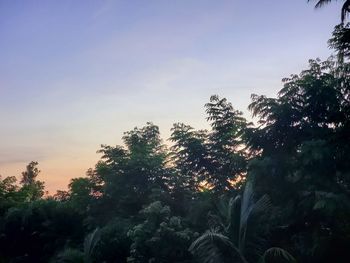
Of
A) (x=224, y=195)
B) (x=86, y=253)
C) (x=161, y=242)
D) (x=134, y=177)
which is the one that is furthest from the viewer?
(x=134, y=177)

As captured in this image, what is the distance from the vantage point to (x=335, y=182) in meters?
14.1

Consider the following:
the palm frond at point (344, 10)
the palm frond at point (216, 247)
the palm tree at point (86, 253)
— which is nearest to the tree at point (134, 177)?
the palm tree at point (86, 253)

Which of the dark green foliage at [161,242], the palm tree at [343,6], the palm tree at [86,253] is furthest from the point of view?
Result: the palm tree at [86,253]

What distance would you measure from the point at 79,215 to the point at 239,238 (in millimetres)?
15921

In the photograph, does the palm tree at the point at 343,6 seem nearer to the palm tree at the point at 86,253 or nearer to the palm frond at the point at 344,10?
the palm frond at the point at 344,10

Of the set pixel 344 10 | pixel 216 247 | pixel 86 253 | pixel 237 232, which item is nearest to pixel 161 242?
pixel 86 253

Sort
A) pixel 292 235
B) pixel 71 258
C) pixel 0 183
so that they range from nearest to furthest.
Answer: pixel 292 235 → pixel 71 258 → pixel 0 183

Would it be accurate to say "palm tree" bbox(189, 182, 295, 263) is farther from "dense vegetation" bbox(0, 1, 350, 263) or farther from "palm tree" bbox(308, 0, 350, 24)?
"palm tree" bbox(308, 0, 350, 24)

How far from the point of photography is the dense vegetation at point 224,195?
12219 millimetres

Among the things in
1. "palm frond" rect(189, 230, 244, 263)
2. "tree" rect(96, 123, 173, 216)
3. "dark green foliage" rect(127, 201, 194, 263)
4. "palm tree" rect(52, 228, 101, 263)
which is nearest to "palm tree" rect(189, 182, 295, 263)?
"palm frond" rect(189, 230, 244, 263)

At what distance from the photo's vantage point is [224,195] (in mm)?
18094

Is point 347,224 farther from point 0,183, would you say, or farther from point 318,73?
point 0,183

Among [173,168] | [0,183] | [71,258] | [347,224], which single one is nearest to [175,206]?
[173,168]

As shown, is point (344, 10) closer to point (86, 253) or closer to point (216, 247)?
point (216, 247)
